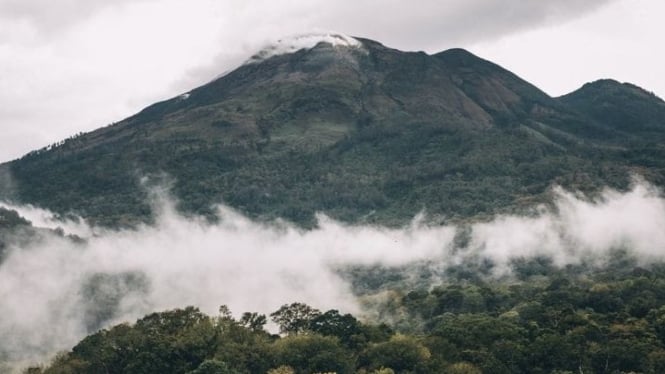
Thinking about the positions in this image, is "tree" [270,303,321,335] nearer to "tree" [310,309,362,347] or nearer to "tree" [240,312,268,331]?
"tree" [310,309,362,347]

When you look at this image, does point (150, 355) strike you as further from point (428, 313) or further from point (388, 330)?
point (428, 313)

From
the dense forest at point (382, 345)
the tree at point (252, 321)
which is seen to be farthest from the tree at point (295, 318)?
the tree at point (252, 321)

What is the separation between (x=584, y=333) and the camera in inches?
3944

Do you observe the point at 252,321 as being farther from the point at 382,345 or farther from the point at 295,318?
the point at 382,345

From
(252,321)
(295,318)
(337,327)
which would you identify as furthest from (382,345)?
(252,321)

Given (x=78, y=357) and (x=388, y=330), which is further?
(x=388, y=330)

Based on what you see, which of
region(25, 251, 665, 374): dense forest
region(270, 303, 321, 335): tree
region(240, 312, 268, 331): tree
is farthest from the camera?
region(240, 312, 268, 331): tree

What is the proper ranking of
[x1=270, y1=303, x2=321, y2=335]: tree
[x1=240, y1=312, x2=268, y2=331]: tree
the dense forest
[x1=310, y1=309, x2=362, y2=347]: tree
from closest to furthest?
the dense forest, [x1=310, y1=309, x2=362, y2=347]: tree, [x1=270, y1=303, x2=321, y2=335]: tree, [x1=240, y1=312, x2=268, y2=331]: tree

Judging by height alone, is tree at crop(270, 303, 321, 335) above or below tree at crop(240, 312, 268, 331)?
below

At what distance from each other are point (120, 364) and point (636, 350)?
204 ft

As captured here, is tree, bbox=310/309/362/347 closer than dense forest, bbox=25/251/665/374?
No

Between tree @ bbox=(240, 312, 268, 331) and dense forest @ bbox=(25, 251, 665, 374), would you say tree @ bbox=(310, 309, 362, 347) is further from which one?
tree @ bbox=(240, 312, 268, 331)

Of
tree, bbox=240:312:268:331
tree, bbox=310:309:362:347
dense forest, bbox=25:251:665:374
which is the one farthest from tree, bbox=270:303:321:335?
tree, bbox=240:312:268:331

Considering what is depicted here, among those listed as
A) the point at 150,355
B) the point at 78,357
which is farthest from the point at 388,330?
the point at 78,357
